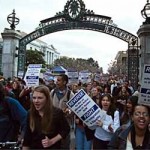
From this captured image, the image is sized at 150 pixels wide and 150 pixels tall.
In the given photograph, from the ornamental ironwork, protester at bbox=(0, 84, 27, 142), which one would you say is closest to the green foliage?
the ornamental ironwork

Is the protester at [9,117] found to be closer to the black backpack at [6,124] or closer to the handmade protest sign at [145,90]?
the black backpack at [6,124]

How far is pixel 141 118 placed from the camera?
4145 millimetres

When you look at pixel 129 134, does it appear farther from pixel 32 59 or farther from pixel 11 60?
pixel 32 59

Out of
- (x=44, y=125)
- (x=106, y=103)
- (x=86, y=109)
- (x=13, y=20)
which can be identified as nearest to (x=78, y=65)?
(x=13, y=20)

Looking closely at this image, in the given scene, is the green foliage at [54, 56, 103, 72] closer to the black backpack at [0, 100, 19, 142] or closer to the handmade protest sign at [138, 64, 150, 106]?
the handmade protest sign at [138, 64, 150, 106]

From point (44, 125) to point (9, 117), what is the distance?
698 mm

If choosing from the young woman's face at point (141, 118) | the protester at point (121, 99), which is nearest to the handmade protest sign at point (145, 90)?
the young woman's face at point (141, 118)

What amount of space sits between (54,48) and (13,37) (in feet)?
408

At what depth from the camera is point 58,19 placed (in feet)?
70.9

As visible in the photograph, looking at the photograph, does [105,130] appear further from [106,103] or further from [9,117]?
[9,117]

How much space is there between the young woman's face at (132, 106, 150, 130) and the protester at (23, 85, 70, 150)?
0.69m

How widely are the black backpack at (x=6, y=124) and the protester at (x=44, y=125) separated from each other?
469 mm

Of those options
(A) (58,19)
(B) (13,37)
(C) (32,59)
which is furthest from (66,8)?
(C) (32,59)

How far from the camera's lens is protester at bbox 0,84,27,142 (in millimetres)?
4660
